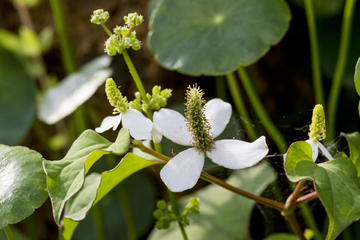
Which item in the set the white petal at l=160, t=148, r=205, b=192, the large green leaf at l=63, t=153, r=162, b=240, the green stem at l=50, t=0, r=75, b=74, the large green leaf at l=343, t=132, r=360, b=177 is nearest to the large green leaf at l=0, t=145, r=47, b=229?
the large green leaf at l=63, t=153, r=162, b=240

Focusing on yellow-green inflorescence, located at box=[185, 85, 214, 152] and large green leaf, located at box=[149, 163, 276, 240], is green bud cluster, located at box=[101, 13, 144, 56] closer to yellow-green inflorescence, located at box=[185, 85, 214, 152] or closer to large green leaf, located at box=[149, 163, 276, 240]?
yellow-green inflorescence, located at box=[185, 85, 214, 152]

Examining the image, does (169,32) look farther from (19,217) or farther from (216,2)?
(19,217)

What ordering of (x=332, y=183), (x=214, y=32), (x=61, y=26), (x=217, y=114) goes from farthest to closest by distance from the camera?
(x=61, y=26)
(x=214, y=32)
(x=217, y=114)
(x=332, y=183)

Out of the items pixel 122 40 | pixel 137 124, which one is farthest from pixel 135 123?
pixel 122 40

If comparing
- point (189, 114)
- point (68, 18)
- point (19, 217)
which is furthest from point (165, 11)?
point (68, 18)

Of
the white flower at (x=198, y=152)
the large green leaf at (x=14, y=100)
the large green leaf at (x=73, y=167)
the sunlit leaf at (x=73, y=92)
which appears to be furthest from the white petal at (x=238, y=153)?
the large green leaf at (x=14, y=100)

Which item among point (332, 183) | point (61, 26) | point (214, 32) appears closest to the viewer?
point (332, 183)

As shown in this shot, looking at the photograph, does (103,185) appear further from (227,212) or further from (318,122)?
(227,212)
